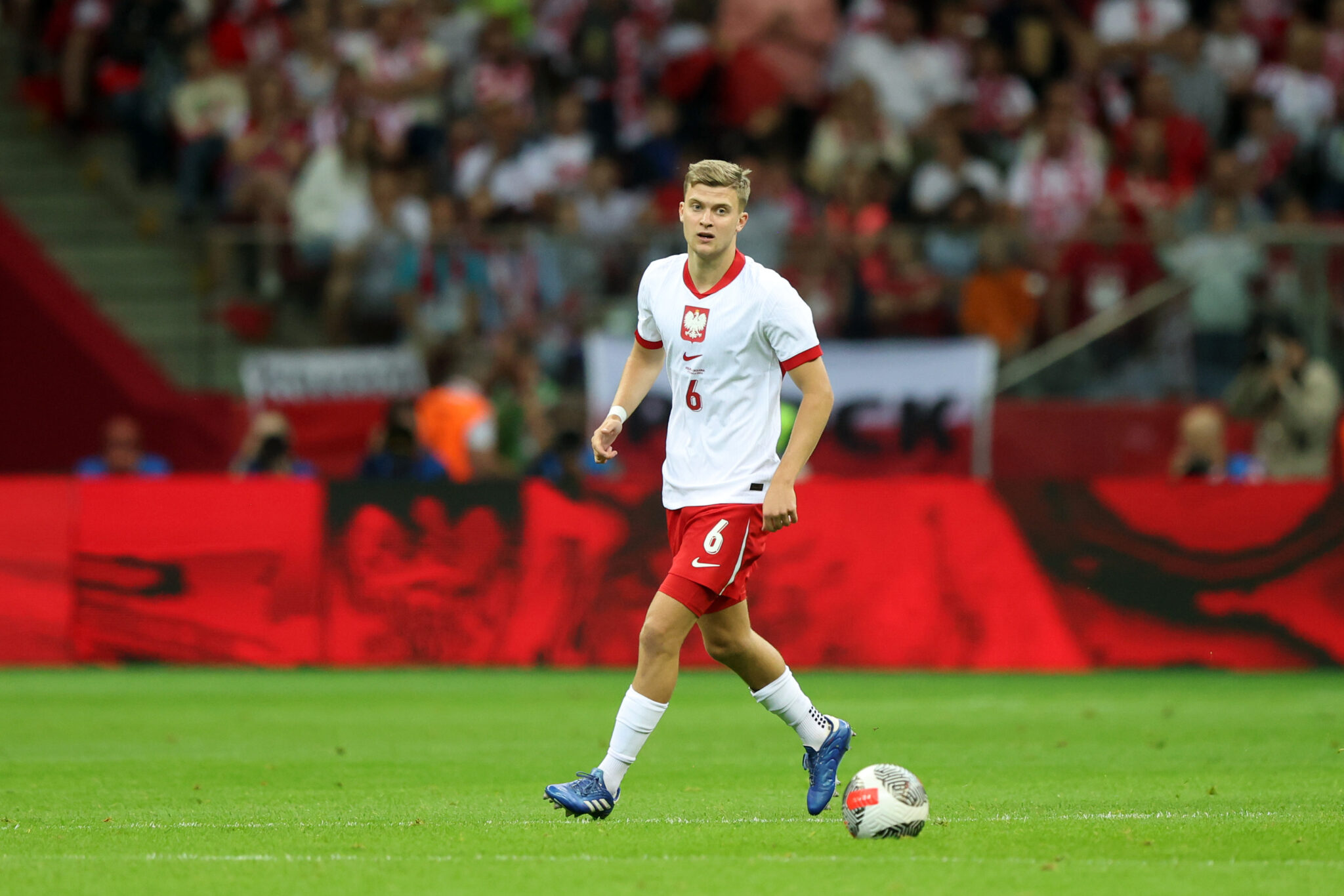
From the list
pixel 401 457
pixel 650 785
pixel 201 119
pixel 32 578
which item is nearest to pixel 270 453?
pixel 401 457

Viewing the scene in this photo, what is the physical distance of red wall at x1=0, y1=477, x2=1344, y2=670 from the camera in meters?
14.8

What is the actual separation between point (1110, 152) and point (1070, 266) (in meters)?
3.05

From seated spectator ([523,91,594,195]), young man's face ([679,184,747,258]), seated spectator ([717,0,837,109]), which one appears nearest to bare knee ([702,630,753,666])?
young man's face ([679,184,747,258])

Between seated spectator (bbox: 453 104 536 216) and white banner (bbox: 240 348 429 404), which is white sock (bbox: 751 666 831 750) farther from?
seated spectator (bbox: 453 104 536 216)

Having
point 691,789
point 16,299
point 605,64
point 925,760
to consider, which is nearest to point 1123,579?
point 925,760

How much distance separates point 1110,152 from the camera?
19.6 m

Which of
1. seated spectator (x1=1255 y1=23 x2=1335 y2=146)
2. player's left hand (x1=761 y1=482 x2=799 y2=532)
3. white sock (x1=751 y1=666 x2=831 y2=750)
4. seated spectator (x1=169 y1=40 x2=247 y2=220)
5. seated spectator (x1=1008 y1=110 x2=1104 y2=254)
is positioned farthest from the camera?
seated spectator (x1=169 y1=40 x2=247 y2=220)

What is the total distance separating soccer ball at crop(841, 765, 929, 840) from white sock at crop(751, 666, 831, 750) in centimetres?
67

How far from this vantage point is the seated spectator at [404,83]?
64.8ft

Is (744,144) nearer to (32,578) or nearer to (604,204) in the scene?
(604,204)

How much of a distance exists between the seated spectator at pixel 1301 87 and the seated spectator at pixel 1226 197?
3.98ft

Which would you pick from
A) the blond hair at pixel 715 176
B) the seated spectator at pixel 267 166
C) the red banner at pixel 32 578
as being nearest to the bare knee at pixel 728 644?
the blond hair at pixel 715 176

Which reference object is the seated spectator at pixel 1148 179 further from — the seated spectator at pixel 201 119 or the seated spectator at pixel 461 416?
the seated spectator at pixel 201 119

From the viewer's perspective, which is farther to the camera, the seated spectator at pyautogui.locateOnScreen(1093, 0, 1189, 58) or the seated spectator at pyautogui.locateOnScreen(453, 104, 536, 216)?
the seated spectator at pyautogui.locateOnScreen(1093, 0, 1189, 58)
